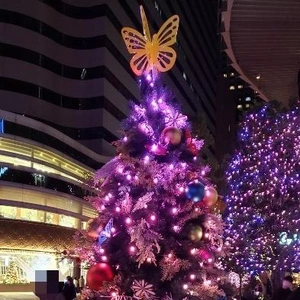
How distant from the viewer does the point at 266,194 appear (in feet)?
60.0

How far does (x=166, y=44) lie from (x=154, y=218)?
9.32 feet

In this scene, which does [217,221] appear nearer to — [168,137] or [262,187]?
[168,137]

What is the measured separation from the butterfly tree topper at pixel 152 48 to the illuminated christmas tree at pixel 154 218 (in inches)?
Answer: 17.8

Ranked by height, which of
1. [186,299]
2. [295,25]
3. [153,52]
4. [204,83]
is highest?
[204,83]

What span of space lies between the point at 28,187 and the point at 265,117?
21.9 meters

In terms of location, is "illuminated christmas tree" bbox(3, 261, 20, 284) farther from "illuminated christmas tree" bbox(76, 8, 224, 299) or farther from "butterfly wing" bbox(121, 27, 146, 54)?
"butterfly wing" bbox(121, 27, 146, 54)

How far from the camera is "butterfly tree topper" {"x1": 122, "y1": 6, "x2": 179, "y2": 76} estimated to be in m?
9.30

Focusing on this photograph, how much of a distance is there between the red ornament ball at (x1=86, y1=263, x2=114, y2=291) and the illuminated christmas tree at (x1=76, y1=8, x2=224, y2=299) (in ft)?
0.05

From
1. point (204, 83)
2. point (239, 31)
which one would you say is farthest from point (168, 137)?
point (204, 83)

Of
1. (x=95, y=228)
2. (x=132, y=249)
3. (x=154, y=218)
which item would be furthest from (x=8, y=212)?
(x=154, y=218)

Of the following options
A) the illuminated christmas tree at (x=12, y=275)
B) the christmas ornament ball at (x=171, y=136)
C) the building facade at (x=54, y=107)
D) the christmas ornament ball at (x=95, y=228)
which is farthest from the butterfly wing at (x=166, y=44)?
the illuminated christmas tree at (x=12, y=275)

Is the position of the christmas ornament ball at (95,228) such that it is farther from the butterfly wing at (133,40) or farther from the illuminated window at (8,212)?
the illuminated window at (8,212)

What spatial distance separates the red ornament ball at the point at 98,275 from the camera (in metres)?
8.12

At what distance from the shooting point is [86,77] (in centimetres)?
5094
